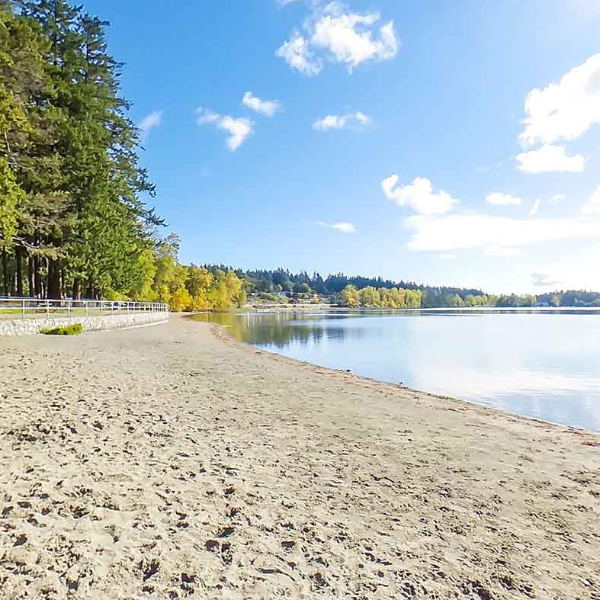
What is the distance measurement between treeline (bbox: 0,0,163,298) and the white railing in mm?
1800

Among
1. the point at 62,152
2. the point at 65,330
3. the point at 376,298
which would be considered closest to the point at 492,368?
the point at 65,330

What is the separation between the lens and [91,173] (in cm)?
2361

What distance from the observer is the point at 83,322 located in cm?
2173

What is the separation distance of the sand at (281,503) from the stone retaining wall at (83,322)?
10.5 meters

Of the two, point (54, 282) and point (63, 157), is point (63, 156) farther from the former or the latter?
point (54, 282)

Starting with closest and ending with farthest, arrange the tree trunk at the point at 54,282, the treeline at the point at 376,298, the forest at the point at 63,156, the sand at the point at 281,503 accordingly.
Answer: the sand at the point at 281,503, the forest at the point at 63,156, the tree trunk at the point at 54,282, the treeline at the point at 376,298

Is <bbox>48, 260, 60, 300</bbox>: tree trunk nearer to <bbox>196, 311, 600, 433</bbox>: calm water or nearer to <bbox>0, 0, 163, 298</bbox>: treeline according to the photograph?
<bbox>0, 0, 163, 298</bbox>: treeline

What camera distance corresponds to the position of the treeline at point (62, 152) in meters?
15.8

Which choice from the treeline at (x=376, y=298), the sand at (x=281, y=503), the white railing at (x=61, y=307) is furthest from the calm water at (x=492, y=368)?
the treeline at (x=376, y=298)

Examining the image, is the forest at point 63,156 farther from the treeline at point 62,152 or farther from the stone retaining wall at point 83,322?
the stone retaining wall at point 83,322

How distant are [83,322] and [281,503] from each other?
2116 centimetres

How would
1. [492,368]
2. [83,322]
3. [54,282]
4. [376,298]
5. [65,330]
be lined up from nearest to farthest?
[492,368] → [65,330] → [83,322] → [54,282] → [376,298]

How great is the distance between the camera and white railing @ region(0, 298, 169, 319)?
17783 millimetres

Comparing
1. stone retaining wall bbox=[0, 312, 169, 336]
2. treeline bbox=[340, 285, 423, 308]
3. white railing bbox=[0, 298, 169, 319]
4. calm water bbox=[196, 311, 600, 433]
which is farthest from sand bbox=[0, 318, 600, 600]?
treeline bbox=[340, 285, 423, 308]
